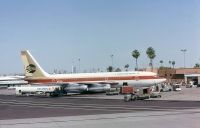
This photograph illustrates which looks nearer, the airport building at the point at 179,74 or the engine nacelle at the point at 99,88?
the engine nacelle at the point at 99,88

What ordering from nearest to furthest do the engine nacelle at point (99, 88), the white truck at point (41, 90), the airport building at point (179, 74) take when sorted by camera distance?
the white truck at point (41, 90) → the engine nacelle at point (99, 88) → the airport building at point (179, 74)

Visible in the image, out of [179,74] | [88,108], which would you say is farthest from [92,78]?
[179,74]

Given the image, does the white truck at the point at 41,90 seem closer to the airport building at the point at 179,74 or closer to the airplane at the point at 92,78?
the airplane at the point at 92,78

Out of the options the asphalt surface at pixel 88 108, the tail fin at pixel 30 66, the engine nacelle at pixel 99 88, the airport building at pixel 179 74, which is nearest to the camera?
the asphalt surface at pixel 88 108

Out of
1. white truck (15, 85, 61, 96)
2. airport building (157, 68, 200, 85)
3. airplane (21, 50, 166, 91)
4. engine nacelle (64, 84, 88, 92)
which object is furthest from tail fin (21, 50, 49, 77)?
airport building (157, 68, 200, 85)

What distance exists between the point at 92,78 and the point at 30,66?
13603 millimetres

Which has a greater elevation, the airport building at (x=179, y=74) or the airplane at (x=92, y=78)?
the airport building at (x=179, y=74)

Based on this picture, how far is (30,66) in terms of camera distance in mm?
88375

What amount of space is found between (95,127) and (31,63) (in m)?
65.7

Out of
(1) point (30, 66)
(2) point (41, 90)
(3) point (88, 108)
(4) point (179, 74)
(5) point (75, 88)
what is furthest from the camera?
(4) point (179, 74)

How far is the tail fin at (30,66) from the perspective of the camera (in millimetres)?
88375

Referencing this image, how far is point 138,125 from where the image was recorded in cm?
2495

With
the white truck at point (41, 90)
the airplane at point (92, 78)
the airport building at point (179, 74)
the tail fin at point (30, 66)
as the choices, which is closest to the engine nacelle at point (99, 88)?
the airplane at point (92, 78)

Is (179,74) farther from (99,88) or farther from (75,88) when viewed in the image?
(75,88)
